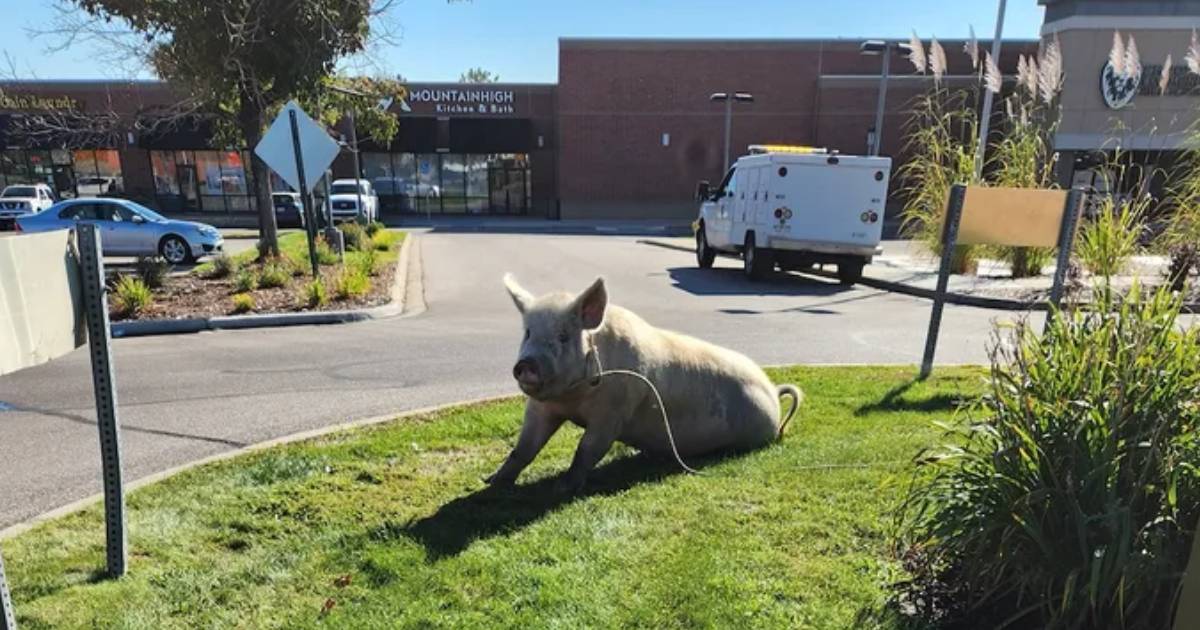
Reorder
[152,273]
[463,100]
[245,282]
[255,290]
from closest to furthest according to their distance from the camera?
[152,273] < [245,282] < [255,290] < [463,100]

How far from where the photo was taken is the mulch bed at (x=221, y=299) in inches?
443

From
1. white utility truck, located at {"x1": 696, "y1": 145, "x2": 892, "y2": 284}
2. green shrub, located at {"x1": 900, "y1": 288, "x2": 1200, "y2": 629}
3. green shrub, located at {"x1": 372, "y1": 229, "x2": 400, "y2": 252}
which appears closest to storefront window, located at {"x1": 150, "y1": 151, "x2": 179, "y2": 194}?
green shrub, located at {"x1": 372, "y1": 229, "x2": 400, "y2": 252}

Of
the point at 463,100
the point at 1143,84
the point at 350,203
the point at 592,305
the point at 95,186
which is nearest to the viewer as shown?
the point at 592,305

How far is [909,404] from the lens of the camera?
6055mm

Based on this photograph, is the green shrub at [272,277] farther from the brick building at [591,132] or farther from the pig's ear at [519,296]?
the brick building at [591,132]

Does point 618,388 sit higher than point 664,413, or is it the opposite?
point 618,388

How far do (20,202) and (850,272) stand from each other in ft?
109

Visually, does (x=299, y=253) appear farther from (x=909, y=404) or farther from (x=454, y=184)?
(x=454, y=184)

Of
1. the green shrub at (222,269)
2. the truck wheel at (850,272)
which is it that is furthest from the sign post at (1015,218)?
the green shrub at (222,269)

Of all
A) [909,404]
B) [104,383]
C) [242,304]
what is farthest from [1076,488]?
[242,304]

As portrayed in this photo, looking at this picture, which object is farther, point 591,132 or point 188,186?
point 188,186

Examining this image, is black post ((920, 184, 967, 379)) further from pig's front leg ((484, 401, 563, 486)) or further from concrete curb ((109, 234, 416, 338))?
concrete curb ((109, 234, 416, 338))

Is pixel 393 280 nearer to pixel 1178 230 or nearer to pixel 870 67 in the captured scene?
pixel 1178 230

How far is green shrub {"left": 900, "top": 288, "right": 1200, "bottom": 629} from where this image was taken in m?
2.27
